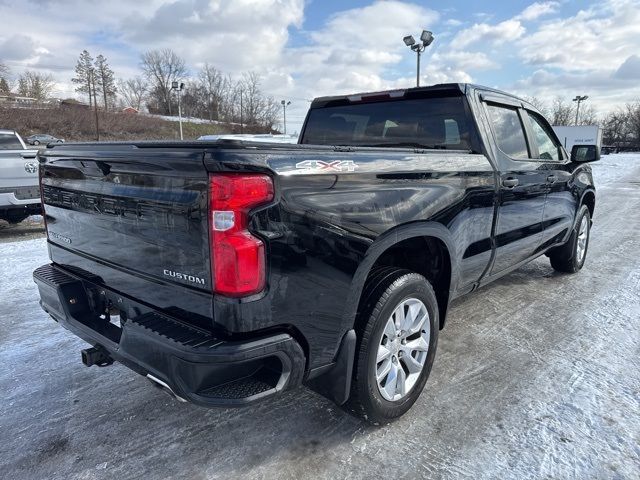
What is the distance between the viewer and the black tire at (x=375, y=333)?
233 cm

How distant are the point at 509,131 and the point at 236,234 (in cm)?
294

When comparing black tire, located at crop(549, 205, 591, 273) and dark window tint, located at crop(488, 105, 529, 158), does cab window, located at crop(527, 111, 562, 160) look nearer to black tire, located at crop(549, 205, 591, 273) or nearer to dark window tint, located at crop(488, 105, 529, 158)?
dark window tint, located at crop(488, 105, 529, 158)

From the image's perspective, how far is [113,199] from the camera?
→ 2221 millimetres

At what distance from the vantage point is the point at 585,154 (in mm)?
4805

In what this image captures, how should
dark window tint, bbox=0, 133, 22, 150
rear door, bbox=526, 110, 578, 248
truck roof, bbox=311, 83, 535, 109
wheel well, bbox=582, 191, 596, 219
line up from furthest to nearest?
dark window tint, bbox=0, 133, 22, 150, wheel well, bbox=582, 191, 596, 219, rear door, bbox=526, 110, 578, 248, truck roof, bbox=311, 83, 535, 109

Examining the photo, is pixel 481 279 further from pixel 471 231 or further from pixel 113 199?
pixel 113 199

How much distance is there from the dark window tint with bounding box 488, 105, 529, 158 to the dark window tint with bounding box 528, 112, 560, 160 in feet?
1.20

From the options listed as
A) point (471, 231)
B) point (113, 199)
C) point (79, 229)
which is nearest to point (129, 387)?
point (79, 229)

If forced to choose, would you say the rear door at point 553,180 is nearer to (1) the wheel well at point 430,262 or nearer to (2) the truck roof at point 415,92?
(2) the truck roof at point 415,92

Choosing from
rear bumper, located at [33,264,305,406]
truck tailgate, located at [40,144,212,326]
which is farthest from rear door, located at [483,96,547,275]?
truck tailgate, located at [40,144,212,326]

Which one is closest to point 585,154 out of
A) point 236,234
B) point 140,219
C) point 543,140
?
point 543,140

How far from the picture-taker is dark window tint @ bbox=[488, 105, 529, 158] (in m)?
3.61

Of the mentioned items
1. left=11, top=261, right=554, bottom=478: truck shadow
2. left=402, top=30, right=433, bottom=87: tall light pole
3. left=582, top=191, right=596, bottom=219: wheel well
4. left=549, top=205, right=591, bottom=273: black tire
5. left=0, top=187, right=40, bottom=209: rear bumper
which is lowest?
left=11, top=261, right=554, bottom=478: truck shadow

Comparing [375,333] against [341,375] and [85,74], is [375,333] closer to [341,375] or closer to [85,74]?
[341,375]
